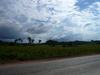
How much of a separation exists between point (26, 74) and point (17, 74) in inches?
22.5

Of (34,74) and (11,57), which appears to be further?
(11,57)

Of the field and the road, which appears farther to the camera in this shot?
the field

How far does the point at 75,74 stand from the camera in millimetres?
7660

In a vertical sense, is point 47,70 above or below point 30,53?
below

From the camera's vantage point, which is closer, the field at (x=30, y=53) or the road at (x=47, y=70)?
the road at (x=47, y=70)

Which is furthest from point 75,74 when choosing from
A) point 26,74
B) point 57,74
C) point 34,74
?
point 26,74

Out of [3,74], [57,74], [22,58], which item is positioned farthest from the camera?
[22,58]

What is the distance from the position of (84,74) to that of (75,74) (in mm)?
677

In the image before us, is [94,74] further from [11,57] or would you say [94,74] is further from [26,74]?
[11,57]

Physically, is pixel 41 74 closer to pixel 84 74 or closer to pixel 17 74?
pixel 17 74

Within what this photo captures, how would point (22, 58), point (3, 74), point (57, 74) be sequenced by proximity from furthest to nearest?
point (22, 58) < point (57, 74) < point (3, 74)

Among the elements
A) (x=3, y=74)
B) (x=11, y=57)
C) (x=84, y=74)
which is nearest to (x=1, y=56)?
(x=11, y=57)

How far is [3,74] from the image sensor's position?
6938 mm

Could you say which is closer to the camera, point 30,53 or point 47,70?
point 47,70
